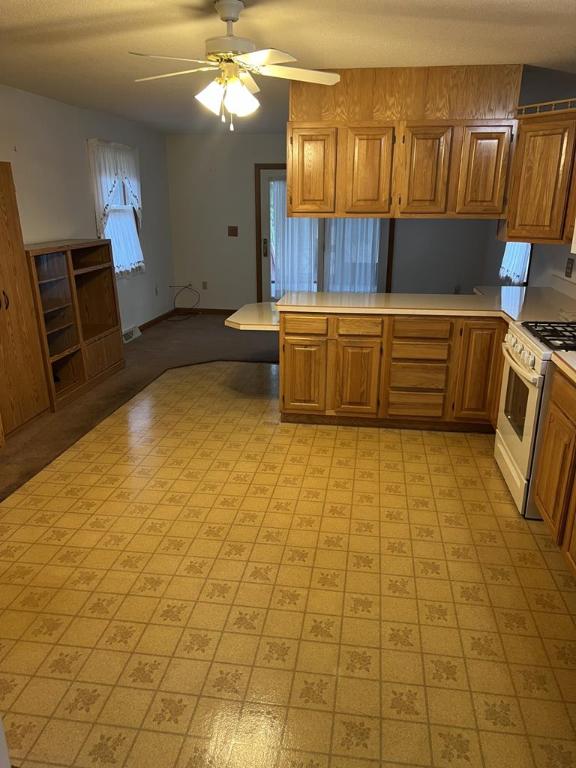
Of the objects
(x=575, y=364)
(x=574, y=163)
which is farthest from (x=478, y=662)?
(x=574, y=163)

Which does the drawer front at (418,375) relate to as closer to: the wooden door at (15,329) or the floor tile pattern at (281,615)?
the floor tile pattern at (281,615)

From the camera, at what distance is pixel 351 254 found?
6.95m

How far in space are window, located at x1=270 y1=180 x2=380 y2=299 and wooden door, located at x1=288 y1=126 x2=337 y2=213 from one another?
3.12 m

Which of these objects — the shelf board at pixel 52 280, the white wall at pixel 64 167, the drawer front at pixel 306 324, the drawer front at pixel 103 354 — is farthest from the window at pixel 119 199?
the drawer front at pixel 306 324

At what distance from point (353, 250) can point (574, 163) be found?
3.93 metres

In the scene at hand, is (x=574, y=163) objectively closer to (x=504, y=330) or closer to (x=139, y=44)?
(x=504, y=330)

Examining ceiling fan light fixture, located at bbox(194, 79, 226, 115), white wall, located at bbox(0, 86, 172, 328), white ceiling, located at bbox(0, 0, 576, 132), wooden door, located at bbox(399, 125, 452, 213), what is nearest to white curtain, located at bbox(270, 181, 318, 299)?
white wall, located at bbox(0, 86, 172, 328)

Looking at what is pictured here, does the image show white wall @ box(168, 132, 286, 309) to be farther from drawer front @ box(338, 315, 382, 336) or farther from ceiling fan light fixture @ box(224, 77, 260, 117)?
ceiling fan light fixture @ box(224, 77, 260, 117)

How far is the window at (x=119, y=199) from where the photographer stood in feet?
17.9

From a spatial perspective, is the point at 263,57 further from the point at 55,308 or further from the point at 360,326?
the point at 55,308

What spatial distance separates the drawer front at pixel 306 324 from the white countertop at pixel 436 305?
53mm

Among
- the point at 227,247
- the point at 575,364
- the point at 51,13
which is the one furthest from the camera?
the point at 227,247

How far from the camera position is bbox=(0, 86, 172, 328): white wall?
4289 mm

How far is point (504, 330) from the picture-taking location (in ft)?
11.4
